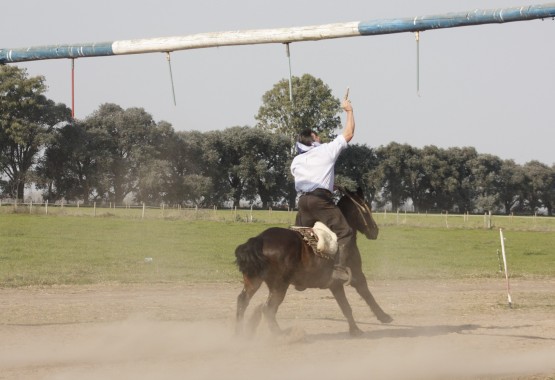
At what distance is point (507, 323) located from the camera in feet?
50.1

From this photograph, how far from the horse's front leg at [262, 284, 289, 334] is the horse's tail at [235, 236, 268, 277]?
1.30 feet

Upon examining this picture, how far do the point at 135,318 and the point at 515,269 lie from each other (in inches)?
713

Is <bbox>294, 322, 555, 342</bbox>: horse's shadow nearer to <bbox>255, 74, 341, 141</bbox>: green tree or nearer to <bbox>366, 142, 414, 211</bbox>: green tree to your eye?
<bbox>255, 74, 341, 141</bbox>: green tree

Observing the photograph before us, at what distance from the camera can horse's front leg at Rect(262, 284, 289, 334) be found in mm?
12484

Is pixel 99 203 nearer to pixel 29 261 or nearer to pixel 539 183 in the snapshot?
pixel 29 261

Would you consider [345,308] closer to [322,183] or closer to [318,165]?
[322,183]

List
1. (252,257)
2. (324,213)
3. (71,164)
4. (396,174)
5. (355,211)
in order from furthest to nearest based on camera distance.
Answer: (396,174)
(71,164)
(355,211)
(324,213)
(252,257)

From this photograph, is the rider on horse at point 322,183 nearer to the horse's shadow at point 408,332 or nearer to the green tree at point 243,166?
the horse's shadow at point 408,332

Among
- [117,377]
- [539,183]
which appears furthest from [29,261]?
[539,183]

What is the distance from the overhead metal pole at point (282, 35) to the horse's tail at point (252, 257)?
9.81ft

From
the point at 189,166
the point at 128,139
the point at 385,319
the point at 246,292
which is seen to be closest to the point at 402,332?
the point at 385,319

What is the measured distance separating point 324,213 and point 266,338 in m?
1.98

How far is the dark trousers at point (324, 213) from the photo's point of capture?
12.9 meters

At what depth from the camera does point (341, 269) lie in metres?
13.0
